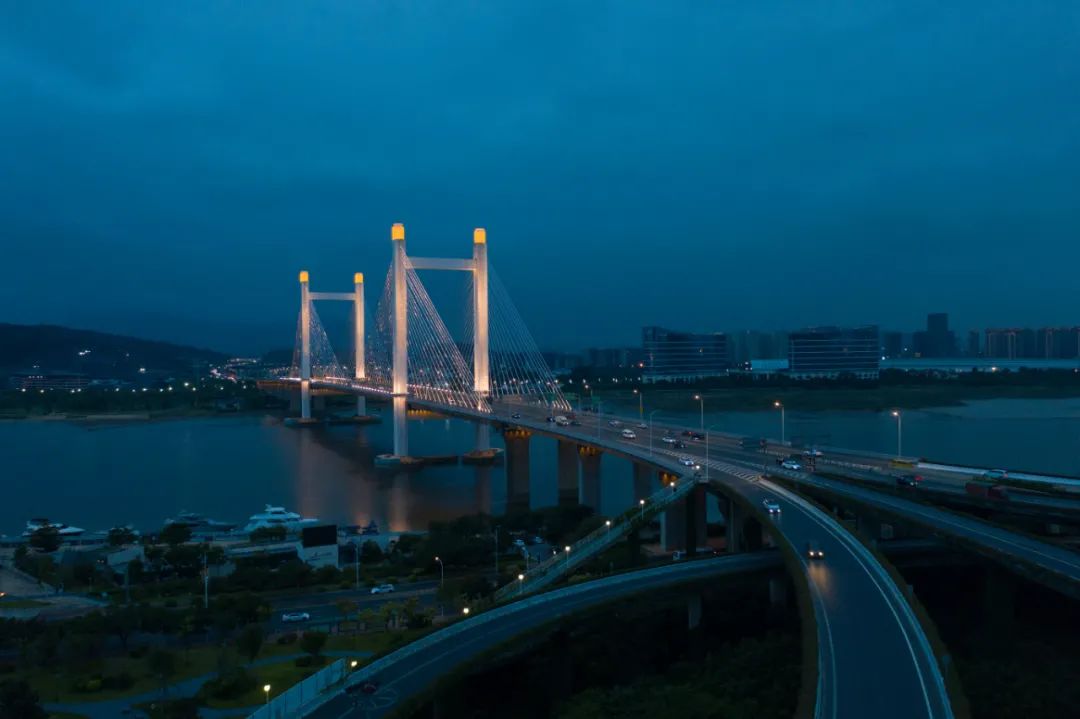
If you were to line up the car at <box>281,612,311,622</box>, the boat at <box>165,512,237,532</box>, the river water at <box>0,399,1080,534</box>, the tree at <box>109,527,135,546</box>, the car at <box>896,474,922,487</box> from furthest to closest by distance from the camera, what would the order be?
1. the river water at <box>0,399,1080,534</box>
2. the boat at <box>165,512,237,532</box>
3. the tree at <box>109,527,135,546</box>
4. the car at <box>896,474,922,487</box>
5. the car at <box>281,612,311,622</box>

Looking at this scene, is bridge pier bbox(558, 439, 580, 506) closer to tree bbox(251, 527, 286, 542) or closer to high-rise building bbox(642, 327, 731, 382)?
tree bbox(251, 527, 286, 542)

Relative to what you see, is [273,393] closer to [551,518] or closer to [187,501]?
[187,501]

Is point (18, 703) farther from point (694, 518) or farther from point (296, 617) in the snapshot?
point (694, 518)

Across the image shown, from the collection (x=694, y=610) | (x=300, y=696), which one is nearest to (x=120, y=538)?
(x=300, y=696)

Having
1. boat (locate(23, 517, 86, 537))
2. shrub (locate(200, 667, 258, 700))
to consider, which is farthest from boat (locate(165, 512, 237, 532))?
shrub (locate(200, 667, 258, 700))

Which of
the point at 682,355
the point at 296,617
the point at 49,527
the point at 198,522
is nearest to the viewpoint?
the point at 296,617

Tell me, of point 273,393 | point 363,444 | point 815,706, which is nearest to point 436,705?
point 815,706

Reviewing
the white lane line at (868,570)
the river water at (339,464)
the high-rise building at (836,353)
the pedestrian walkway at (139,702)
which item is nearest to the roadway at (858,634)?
the white lane line at (868,570)
